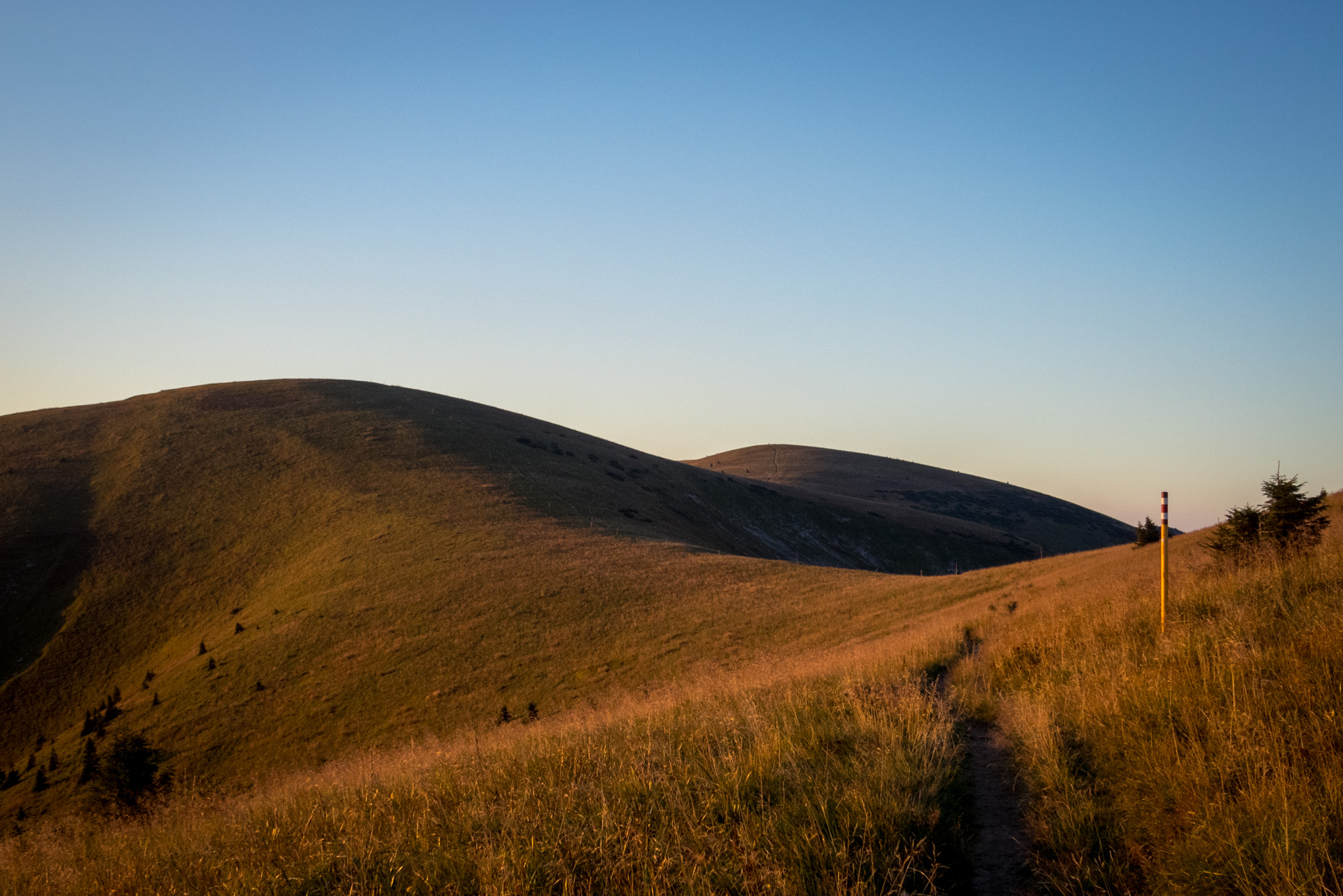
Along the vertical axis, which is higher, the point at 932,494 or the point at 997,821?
the point at 932,494

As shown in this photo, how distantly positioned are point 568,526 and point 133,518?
32489 mm

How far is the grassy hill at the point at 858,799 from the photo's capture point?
13.5 ft

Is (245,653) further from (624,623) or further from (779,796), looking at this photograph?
(779,796)

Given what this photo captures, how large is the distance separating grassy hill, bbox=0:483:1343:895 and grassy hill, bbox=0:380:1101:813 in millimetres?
8046

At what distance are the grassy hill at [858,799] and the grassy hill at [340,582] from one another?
8046mm

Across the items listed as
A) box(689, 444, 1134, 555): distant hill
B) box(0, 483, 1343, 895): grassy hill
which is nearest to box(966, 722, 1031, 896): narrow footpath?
box(0, 483, 1343, 895): grassy hill

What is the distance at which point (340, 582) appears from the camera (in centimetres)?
3978

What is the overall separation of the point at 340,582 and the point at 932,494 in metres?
116

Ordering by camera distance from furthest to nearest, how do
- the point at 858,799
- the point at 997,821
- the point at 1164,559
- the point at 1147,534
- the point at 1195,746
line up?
the point at 1147,534
the point at 1164,559
the point at 997,821
the point at 1195,746
the point at 858,799

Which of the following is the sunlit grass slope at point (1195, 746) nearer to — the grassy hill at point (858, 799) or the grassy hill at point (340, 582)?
the grassy hill at point (858, 799)

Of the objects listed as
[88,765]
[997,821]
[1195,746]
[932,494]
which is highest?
[932,494]

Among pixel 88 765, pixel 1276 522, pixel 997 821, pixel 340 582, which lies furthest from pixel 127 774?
pixel 1276 522

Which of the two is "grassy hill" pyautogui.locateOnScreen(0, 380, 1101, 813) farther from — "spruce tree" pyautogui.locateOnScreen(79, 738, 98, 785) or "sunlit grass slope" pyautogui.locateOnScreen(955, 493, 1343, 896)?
"sunlit grass slope" pyautogui.locateOnScreen(955, 493, 1343, 896)

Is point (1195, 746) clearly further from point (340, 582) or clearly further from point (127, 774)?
point (340, 582)
